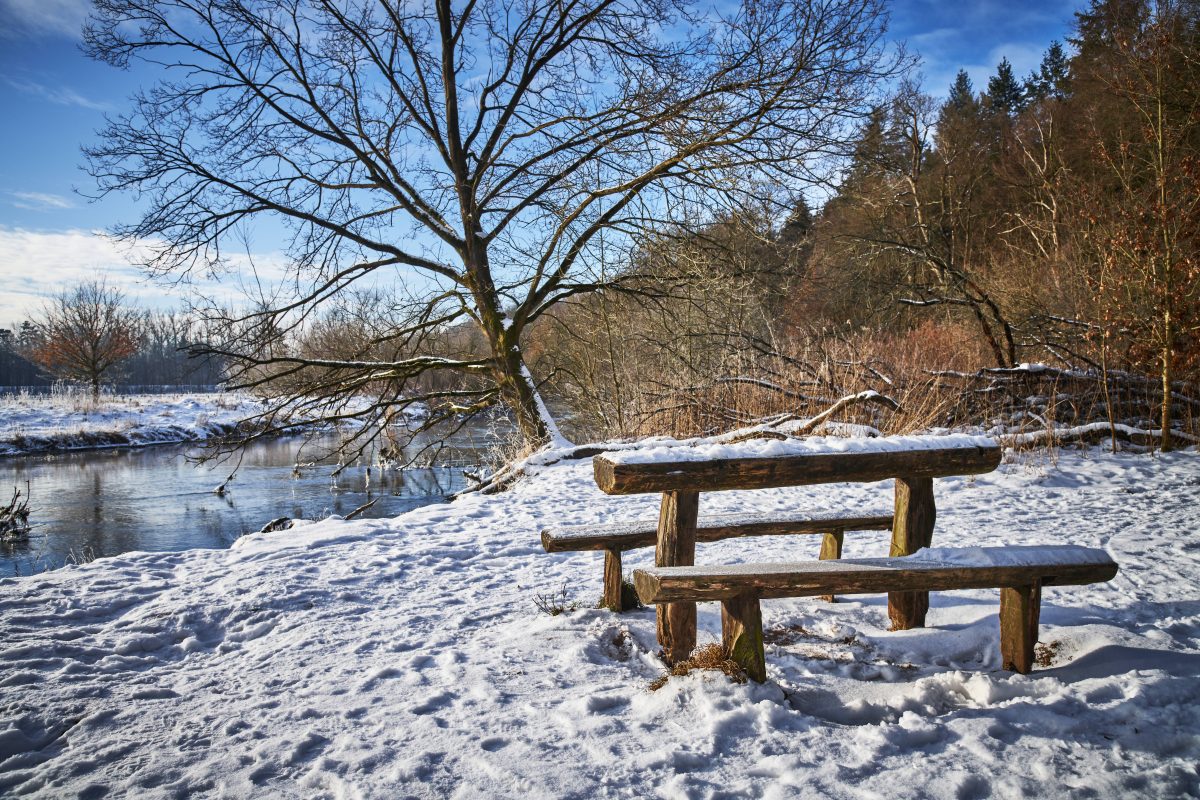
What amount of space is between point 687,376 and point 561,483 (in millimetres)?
4278

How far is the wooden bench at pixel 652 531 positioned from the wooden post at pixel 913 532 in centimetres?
36

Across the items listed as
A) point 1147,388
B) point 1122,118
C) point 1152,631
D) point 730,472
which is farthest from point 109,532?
point 1122,118

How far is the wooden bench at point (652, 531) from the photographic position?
358cm

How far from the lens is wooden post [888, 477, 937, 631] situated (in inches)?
132

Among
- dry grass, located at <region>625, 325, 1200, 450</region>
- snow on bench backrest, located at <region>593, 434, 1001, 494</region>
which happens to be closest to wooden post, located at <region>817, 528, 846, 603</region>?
snow on bench backrest, located at <region>593, 434, 1001, 494</region>

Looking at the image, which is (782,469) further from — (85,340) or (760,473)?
(85,340)

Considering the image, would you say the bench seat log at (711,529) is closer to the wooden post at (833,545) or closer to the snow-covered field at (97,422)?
the wooden post at (833,545)

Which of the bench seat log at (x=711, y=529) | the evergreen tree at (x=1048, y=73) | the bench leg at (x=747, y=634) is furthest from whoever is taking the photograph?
the evergreen tree at (x=1048, y=73)

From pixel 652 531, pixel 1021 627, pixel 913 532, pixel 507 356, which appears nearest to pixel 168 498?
pixel 507 356

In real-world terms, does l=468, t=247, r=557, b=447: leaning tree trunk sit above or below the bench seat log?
above

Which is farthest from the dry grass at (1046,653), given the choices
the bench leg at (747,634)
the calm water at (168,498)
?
the calm water at (168,498)

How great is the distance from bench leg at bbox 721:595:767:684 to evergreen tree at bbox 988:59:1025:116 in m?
48.6

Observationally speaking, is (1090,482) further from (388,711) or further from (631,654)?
(388,711)

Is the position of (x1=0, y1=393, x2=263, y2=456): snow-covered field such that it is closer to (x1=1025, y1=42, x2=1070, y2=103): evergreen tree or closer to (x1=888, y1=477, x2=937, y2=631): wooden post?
(x1=888, y1=477, x2=937, y2=631): wooden post
